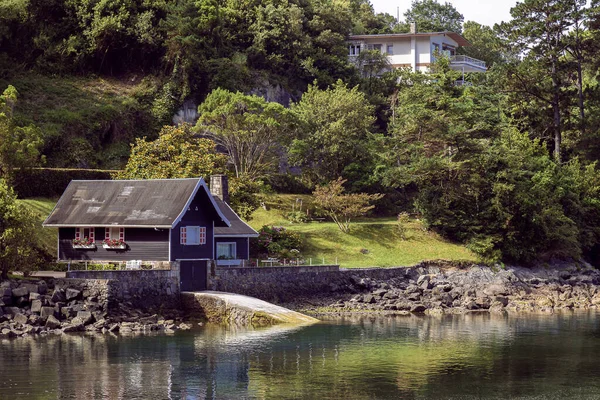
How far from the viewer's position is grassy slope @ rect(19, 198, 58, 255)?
5800cm

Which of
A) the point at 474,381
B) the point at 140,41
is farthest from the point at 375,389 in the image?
the point at 140,41

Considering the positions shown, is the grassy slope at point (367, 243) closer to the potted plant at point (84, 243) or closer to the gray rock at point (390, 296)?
the gray rock at point (390, 296)

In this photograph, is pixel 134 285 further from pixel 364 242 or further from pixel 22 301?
pixel 364 242

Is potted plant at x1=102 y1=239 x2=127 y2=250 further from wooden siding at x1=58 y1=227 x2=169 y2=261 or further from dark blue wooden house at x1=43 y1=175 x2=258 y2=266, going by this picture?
wooden siding at x1=58 y1=227 x2=169 y2=261

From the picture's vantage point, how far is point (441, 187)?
74188 mm

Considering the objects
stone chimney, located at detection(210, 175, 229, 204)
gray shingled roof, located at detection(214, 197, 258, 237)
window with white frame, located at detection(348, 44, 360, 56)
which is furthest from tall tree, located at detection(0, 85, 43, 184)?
window with white frame, located at detection(348, 44, 360, 56)

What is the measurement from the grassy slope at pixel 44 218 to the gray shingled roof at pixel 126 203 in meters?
2.12

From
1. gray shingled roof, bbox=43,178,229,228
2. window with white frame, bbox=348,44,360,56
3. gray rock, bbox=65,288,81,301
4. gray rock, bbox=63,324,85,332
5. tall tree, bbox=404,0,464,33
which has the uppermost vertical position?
tall tree, bbox=404,0,464,33

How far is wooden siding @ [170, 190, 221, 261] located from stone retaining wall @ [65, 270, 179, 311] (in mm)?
1374

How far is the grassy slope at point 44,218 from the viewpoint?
190 feet

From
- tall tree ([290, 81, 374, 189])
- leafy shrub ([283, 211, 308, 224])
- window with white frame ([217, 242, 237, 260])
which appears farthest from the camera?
tall tree ([290, 81, 374, 189])

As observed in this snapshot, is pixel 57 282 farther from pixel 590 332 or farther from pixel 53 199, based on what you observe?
pixel 590 332

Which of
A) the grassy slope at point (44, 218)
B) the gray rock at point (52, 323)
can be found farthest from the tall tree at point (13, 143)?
the gray rock at point (52, 323)

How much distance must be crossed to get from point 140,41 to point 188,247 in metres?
34.2
